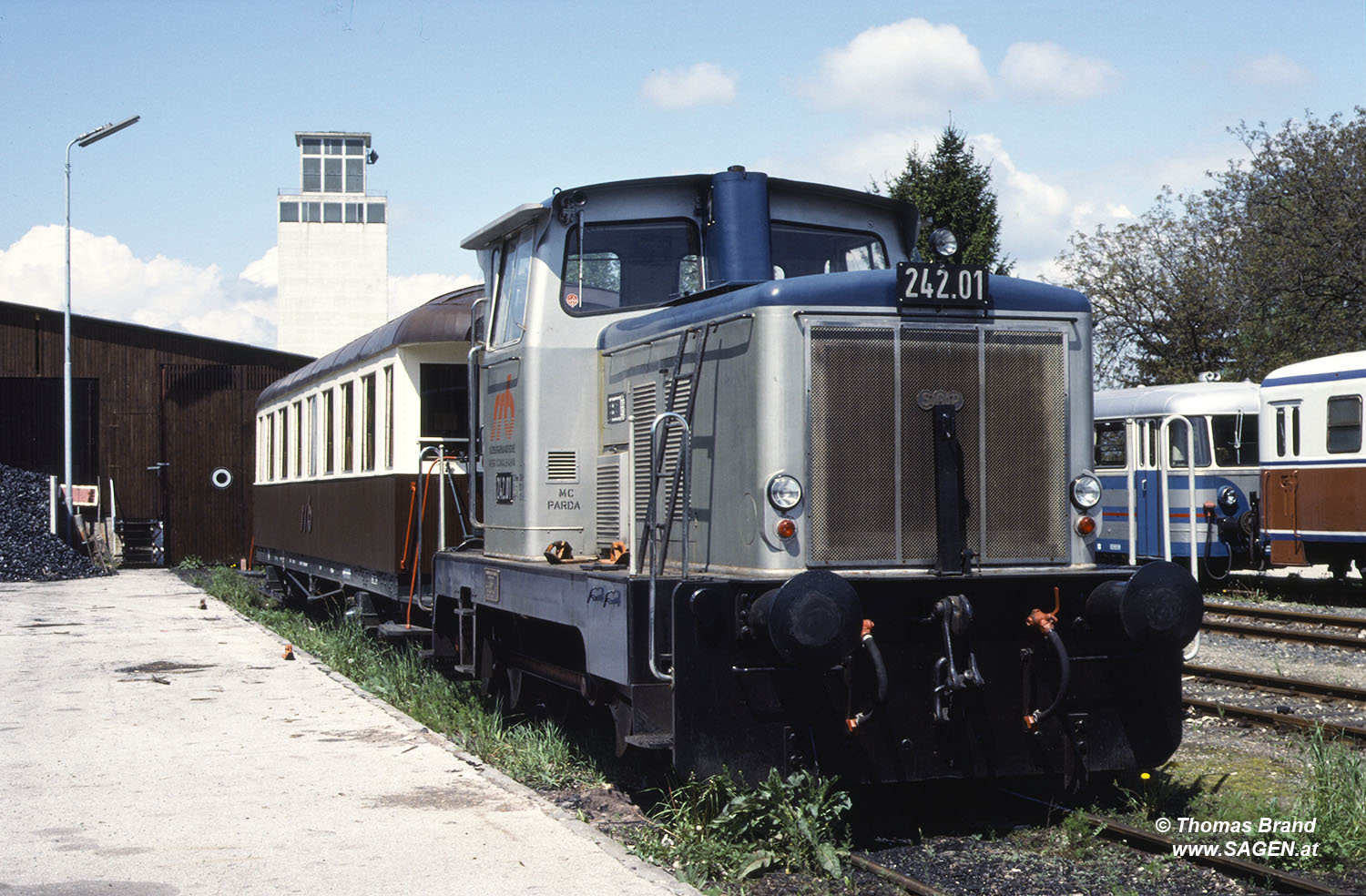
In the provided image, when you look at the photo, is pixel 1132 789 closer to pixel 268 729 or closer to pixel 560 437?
pixel 560 437

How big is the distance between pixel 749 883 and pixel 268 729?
4626 mm

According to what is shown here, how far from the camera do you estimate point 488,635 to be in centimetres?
863

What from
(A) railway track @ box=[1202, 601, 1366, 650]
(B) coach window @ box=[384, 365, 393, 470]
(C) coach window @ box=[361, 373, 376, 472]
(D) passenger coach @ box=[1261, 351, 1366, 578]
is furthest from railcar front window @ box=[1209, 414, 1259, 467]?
(B) coach window @ box=[384, 365, 393, 470]

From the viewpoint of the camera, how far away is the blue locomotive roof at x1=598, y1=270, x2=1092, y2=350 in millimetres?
5945

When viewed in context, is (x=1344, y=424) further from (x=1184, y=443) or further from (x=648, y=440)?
(x=648, y=440)

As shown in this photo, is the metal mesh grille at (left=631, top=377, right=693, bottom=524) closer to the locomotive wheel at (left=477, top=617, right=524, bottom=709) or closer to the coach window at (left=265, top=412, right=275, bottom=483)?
the locomotive wheel at (left=477, top=617, right=524, bottom=709)

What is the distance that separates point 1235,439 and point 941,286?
46.6 ft

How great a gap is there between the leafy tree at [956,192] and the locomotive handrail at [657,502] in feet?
95.9

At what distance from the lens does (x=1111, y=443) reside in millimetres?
20359

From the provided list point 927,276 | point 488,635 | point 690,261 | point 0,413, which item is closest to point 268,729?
point 488,635

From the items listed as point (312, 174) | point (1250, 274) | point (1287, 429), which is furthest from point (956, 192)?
point (312, 174)

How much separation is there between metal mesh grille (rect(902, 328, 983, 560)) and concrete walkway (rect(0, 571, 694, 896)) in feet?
6.06

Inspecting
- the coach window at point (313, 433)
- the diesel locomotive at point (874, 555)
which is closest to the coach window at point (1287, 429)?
the coach window at point (313, 433)

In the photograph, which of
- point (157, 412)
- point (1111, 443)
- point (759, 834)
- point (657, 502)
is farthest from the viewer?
point (157, 412)
